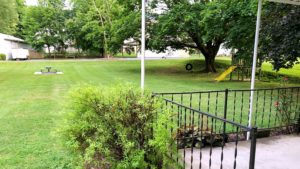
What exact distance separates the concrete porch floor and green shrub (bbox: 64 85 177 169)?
97 cm

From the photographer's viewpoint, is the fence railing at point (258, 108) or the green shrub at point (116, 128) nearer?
the green shrub at point (116, 128)

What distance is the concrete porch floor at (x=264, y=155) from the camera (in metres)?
3.67

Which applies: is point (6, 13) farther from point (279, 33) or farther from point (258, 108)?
point (258, 108)

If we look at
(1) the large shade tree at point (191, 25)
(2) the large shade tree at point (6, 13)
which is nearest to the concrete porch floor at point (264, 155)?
(1) the large shade tree at point (191, 25)

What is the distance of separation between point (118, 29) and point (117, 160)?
16.1 meters

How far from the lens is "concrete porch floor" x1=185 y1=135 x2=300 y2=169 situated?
3.67m

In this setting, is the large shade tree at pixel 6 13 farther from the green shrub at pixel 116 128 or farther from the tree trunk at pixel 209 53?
the green shrub at pixel 116 128

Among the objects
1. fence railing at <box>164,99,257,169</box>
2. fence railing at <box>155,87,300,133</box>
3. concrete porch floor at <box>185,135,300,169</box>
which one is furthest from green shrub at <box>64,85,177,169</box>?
concrete porch floor at <box>185,135,300,169</box>

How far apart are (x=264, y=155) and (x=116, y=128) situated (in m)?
2.34

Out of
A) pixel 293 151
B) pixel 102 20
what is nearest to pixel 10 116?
pixel 293 151

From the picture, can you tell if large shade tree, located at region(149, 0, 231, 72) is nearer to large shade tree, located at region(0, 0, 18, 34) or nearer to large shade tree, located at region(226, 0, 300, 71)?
large shade tree, located at region(226, 0, 300, 71)

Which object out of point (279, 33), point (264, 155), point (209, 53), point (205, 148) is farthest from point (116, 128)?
point (209, 53)

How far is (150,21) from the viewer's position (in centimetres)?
1783

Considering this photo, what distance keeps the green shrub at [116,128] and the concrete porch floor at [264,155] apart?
97 centimetres
